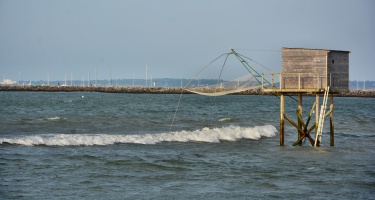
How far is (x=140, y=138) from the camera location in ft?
106

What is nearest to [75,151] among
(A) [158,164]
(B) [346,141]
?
(A) [158,164]

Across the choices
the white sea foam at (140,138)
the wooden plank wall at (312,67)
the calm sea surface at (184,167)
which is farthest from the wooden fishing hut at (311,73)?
the white sea foam at (140,138)

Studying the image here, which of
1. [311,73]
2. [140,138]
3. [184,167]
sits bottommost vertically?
[184,167]

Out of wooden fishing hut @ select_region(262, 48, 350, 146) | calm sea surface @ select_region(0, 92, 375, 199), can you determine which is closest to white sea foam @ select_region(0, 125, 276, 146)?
calm sea surface @ select_region(0, 92, 375, 199)

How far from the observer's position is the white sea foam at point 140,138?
2956 centimetres

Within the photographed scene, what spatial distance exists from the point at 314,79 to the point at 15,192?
52.3 ft

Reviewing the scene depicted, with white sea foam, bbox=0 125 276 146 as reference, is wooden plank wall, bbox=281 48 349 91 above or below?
above

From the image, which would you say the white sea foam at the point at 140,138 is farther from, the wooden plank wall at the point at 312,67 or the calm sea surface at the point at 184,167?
the wooden plank wall at the point at 312,67

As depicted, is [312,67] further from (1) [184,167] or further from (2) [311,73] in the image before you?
(1) [184,167]

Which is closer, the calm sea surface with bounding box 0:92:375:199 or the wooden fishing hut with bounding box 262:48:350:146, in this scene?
the calm sea surface with bounding box 0:92:375:199

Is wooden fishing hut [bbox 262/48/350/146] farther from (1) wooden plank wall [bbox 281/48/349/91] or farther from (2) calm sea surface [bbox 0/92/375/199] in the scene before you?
(2) calm sea surface [bbox 0/92/375/199]

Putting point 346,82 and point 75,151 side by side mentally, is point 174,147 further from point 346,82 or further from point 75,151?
point 346,82

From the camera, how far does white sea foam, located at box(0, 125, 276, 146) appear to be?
2956 centimetres

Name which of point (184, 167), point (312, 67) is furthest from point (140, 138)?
point (312, 67)
